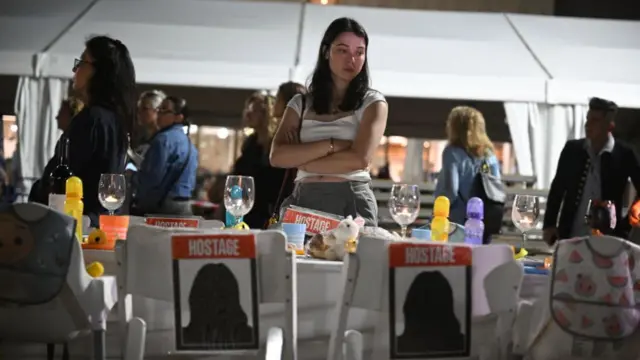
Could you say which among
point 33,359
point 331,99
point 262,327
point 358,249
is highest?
point 331,99

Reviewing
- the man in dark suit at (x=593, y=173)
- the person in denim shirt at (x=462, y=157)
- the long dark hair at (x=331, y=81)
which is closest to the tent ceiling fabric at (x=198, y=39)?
the person in denim shirt at (x=462, y=157)

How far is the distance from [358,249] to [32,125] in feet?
18.8

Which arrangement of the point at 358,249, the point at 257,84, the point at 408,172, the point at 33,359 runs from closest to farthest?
the point at 358,249, the point at 33,359, the point at 257,84, the point at 408,172

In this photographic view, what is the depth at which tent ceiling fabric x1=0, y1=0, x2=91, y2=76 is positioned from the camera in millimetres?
7754

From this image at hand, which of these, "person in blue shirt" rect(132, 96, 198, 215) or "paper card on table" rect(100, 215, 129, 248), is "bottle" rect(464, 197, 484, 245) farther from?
"person in blue shirt" rect(132, 96, 198, 215)

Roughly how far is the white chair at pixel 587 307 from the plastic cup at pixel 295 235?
27.9 inches

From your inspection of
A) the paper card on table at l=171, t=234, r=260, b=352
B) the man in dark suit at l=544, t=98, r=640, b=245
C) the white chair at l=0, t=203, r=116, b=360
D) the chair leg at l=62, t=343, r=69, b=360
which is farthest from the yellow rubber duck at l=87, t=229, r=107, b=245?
the man in dark suit at l=544, t=98, r=640, b=245

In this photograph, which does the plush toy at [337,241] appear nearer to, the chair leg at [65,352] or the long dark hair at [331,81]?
the long dark hair at [331,81]

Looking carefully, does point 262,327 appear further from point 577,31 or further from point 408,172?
point 408,172

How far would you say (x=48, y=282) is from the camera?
2863mm

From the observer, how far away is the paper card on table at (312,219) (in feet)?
10.4

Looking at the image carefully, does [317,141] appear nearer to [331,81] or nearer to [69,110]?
[331,81]

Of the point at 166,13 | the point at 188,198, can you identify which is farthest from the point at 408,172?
the point at 188,198

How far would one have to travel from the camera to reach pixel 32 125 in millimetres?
7871
